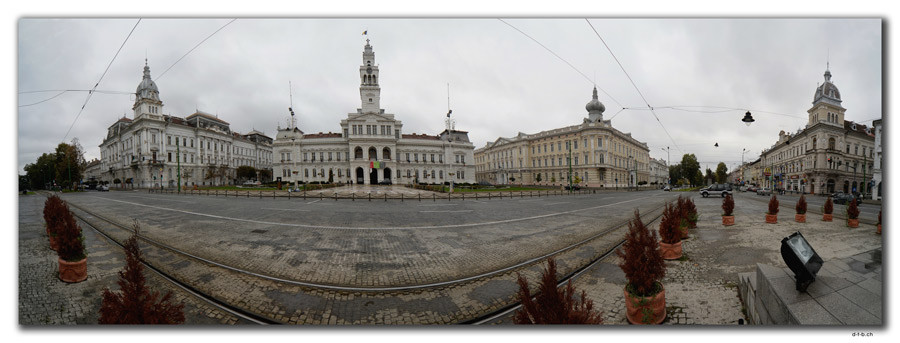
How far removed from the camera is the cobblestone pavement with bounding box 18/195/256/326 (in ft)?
11.1

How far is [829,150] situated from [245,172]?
8275 centimetres

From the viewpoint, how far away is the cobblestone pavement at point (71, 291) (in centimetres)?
338

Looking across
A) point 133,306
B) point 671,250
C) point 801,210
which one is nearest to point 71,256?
point 133,306

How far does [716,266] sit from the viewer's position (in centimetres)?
524

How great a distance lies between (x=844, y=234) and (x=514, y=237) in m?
9.30

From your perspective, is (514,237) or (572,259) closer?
(572,259)

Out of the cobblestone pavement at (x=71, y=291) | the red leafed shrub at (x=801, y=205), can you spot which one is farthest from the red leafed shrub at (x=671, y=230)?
the red leafed shrub at (x=801, y=205)

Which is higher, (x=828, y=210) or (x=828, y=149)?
(x=828, y=149)

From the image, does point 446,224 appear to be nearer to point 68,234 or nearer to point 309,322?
point 309,322

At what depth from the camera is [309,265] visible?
538cm

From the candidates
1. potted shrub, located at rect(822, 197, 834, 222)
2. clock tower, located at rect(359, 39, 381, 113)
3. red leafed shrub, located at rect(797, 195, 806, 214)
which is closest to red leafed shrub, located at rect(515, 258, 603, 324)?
red leafed shrub, located at rect(797, 195, 806, 214)

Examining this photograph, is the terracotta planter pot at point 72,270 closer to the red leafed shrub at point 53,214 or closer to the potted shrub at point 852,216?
the red leafed shrub at point 53,214

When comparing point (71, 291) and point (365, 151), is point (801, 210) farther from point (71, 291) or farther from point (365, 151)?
point (365, 151)

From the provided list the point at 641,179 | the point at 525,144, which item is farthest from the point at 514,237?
the point at 641,179
